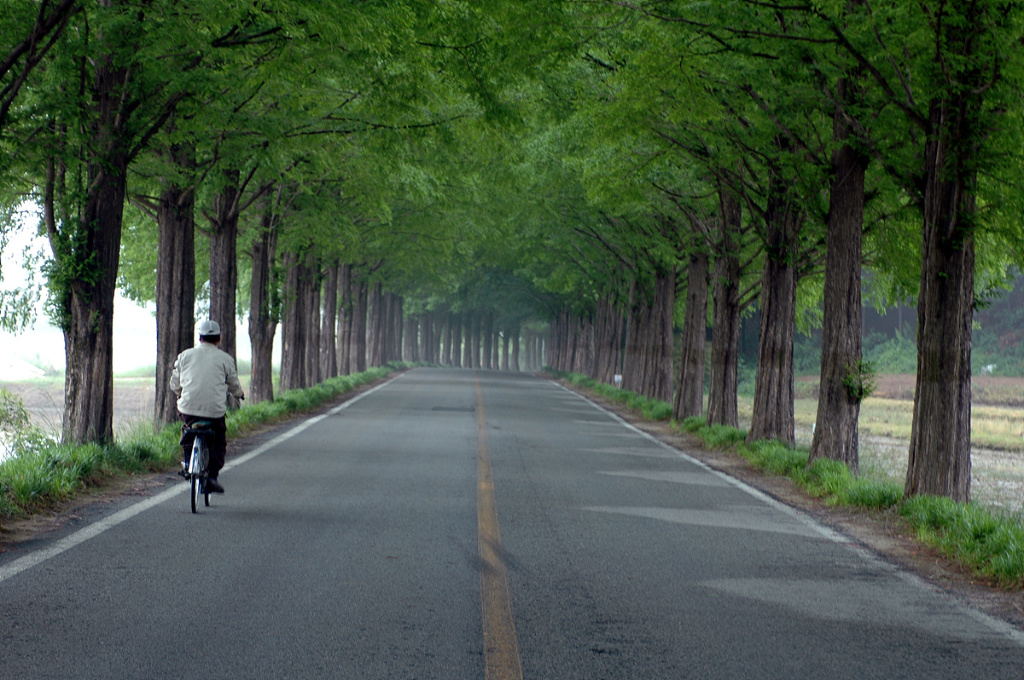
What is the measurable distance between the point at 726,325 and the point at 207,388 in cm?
1466

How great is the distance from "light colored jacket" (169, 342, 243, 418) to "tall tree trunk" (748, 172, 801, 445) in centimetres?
1054

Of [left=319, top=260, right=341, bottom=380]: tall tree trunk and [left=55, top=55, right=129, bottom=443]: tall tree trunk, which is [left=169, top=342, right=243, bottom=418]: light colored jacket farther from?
[left=319, top=260, right=341, bottom=380]: tall tree trunk

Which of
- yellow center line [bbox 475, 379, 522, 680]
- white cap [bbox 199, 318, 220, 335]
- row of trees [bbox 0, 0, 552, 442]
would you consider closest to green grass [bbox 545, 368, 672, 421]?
row of trees [bbox 0, 0, 552, 442]

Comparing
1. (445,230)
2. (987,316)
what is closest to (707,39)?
(445,230)

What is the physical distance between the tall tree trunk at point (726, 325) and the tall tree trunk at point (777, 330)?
274cm

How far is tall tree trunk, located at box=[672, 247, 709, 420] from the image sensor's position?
82.2 ft

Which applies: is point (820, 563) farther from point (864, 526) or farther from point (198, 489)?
point (198, 489)

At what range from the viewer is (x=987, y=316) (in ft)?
250

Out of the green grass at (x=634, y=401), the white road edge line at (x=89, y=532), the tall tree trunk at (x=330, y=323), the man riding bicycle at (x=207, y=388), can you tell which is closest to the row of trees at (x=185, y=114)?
the white road edge line at (x=89, y=532)

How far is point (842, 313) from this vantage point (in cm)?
1499

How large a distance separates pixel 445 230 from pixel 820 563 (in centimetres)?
2918

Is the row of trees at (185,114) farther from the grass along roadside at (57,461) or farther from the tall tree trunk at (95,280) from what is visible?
the grass along roadside at (57,461)

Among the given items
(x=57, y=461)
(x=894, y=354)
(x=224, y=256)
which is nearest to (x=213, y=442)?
(x=57, y=461)

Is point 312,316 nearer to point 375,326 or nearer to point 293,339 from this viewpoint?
point 293,339
